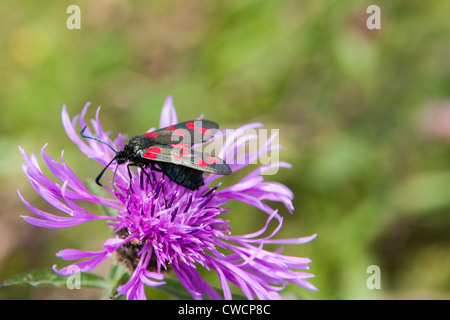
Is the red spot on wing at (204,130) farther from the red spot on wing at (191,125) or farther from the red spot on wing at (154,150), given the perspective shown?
the red spot on wing at (154,150)

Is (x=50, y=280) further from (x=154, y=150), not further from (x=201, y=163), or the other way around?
(x=201, y=163)

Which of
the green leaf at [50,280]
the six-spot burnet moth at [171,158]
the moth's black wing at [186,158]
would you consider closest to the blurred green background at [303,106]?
the green leaf at [50,280]

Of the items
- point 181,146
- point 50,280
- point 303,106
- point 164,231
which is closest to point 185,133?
point 181,146

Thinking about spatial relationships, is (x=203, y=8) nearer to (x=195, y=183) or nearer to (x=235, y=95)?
(x=235, y=95)

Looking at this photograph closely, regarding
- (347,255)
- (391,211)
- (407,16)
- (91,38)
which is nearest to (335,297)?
(347,255)

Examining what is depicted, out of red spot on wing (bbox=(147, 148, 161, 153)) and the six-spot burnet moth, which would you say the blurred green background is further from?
red spot on wing (bbox=(147, 148, 161, 153))
